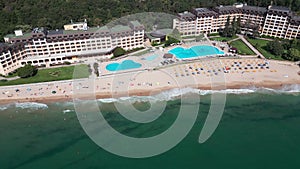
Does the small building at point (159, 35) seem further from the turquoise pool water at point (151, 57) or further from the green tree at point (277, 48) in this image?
the green tree at point (277, 48)

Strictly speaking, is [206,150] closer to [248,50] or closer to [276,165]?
[276,165]

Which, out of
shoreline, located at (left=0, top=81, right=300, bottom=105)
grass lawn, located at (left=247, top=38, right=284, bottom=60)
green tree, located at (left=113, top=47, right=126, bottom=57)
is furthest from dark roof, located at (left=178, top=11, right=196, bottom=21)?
shoreline, located at (left=0, top=81, right=300, bottom=105)

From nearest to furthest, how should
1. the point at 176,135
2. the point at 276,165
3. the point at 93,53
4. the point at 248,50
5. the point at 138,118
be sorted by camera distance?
1. the point at 276,165
2. the point at 176,135
3. the point at 138,118
4. the point at 93,53
5. the point at 248,50

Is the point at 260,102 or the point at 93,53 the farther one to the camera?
the point at 93,53

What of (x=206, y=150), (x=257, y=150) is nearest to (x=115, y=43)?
(x=206, y=150)

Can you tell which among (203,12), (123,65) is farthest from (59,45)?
(203,12)

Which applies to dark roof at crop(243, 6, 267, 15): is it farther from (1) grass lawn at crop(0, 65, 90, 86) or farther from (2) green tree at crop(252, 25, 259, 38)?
(1) grass lawn at crop(0, 65, 90, 86)

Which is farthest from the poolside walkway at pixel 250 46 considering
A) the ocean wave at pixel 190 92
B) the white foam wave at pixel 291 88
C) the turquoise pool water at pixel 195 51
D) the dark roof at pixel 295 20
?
the ocean wave at pixel 190 92

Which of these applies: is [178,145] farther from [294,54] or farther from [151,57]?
[294,54]
